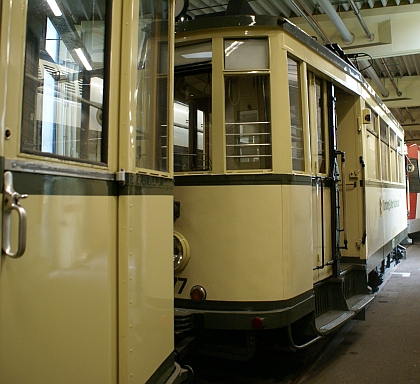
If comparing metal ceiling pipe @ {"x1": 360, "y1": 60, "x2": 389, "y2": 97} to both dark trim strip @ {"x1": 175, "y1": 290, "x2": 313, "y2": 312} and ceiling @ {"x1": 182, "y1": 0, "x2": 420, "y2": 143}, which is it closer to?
ceiling @ {"x1": 182, "y1": 0, "x2": 420, "y2": 143}

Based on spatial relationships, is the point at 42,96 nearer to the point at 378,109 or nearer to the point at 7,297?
the point at 7,297

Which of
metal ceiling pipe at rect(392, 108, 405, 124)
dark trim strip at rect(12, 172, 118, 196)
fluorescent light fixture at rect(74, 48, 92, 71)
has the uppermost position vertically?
metal ceiling pipe at rect(392, 108, 405, 124)

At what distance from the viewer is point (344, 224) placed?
5.11 m

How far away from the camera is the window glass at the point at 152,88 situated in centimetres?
230

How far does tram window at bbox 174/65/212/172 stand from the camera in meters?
3.64

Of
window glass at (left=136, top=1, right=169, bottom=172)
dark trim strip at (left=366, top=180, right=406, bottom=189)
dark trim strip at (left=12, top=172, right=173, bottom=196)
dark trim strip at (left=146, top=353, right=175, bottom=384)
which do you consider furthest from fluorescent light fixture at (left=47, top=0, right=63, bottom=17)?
dark trim strip at (left=366, top=180, right=406, bottom=189)

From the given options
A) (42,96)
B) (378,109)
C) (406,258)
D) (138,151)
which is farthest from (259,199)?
(406,258)

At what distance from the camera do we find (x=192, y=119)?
3.80 m

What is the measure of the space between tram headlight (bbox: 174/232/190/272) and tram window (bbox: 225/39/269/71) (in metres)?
1.39

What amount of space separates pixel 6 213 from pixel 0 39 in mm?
513

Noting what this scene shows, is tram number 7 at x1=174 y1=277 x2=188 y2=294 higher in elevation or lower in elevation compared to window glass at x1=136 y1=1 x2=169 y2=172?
lower

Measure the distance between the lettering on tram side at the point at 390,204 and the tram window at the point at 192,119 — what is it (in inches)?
154

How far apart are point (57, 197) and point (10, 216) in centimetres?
27

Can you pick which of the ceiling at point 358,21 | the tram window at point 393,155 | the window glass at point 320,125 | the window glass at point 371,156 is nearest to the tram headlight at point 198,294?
the window glass at point 320,125
